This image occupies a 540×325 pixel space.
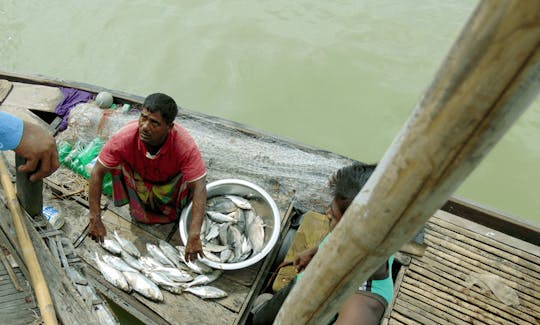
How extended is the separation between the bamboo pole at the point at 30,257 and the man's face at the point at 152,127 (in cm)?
100

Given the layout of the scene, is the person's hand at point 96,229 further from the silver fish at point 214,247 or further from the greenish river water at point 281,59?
the greenish river water at point 281,59

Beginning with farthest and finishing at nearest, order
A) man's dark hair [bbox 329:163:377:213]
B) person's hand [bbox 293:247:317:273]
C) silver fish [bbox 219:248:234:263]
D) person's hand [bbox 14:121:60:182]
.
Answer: silver fish [bbox 219:248:234:263] < person's hand [bbox 293:247:317:273] < man's dark hair [bbox 329:163:377:213] < person's hand [bbox 14:121:60:182]

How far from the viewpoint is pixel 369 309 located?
6.77 feet

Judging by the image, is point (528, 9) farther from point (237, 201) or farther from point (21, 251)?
point (237, 201)

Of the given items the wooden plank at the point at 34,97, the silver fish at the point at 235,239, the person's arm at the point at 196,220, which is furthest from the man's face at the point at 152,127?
the wooden plank at the point at 34,97

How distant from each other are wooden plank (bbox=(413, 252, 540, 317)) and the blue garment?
3.22 meters

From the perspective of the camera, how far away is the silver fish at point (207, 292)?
3342 millimetres

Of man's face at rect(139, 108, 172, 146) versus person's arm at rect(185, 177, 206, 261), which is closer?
man's face at rect(139, 108, 172, 146)

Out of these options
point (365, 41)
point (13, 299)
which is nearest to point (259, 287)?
point (13, 299)

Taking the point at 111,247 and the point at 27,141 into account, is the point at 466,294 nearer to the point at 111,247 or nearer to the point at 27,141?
the point at 111,247

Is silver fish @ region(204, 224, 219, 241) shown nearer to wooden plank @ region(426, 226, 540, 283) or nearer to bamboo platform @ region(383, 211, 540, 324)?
bamboo platform @ region(383, 211, 540, 324)

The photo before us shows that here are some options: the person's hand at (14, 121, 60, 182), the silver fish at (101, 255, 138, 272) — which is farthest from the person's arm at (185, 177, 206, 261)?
the person's hand at (14, 121, 60, 182)

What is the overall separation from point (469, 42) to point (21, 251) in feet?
6.95

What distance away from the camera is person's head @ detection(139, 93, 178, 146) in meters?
2.94
